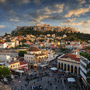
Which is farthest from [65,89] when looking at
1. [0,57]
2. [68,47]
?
[68,47]

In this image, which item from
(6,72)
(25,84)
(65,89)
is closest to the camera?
(65,89)

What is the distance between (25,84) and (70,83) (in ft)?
28.0

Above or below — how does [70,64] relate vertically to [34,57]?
below

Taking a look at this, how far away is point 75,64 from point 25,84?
13064mm

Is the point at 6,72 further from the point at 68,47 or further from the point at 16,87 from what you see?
the point at 68,47

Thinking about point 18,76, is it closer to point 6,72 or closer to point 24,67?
point 6,72

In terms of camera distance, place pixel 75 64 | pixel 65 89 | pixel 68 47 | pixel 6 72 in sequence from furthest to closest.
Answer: pixel 68 47, pixel 75 64, pixel 6 72, pixel 65 89

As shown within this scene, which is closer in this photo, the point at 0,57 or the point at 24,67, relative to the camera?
the point at 24,67

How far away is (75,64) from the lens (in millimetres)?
24953

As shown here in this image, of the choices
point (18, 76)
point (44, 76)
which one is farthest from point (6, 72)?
point (44, 76)

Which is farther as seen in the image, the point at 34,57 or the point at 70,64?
the point at 34,57

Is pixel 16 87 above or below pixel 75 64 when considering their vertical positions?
below

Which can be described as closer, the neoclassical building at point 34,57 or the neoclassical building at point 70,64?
the neoclassical building at point 70,64

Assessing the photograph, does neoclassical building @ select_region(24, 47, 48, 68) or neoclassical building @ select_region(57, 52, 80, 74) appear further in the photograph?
neoclassical building @ select_region(24, 47, 48, 68)
